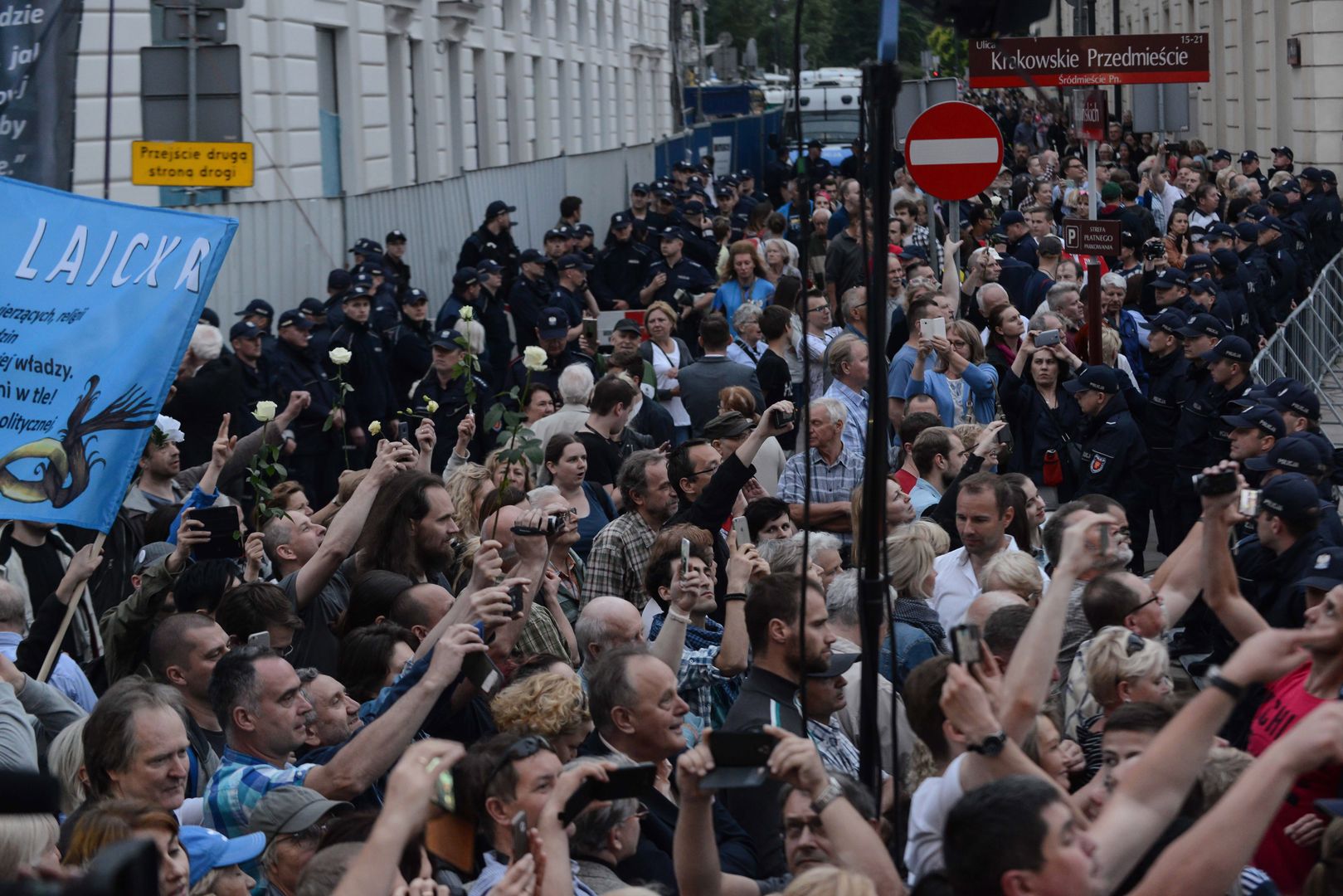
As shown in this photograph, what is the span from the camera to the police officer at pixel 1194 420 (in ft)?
34.1

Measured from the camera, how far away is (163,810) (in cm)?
408

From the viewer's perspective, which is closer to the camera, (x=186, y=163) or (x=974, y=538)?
(x=974, y=538)

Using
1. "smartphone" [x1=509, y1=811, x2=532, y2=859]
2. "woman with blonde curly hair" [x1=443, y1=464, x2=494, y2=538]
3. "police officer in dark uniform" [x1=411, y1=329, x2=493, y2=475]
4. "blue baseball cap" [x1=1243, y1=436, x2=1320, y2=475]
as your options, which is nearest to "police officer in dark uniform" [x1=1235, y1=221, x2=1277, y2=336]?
"police officer in dark uniform" [x1=411, y1=329, x2=493, y2=475]

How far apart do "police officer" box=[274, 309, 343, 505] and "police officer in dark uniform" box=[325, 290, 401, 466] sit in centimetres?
60

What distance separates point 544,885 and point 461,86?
23.6 meters

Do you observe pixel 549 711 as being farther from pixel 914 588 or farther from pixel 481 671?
pixel 914 588

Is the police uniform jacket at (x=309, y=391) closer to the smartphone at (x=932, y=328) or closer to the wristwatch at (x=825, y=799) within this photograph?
the smartphone at (x=932, y=328)

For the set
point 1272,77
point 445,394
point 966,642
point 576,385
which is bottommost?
point 966,642

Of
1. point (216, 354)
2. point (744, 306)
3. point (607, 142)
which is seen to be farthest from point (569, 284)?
point (607, 142)

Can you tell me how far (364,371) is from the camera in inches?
503

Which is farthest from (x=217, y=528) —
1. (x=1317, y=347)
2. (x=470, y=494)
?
(x=1317, y=347)

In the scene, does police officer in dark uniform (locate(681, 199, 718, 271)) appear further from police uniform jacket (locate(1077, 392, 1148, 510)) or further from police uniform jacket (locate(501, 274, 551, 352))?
police uniform jacket (locate(1077, 392, 1148, 510))

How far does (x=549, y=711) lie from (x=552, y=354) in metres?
7.88

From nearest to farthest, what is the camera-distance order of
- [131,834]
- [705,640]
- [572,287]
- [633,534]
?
[131,834] < [705,640] < [633,534] < [572,287]
